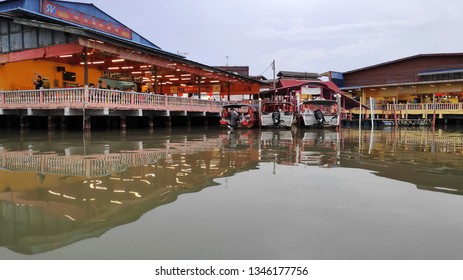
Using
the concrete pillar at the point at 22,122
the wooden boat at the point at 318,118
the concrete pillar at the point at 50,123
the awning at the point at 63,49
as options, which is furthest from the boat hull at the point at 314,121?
the concrete pillar at the point at 22,122

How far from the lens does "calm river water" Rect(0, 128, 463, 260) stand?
3.09 metres

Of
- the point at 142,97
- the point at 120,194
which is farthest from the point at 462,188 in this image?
the point at 142,97

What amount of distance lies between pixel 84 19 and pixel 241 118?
14.7 meters

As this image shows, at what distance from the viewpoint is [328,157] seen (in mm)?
8945

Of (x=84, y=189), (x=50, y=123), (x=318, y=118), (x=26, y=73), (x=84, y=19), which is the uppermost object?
(x=84, y=19)

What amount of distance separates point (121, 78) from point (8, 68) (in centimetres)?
896

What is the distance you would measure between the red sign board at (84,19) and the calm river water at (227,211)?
19930 mm

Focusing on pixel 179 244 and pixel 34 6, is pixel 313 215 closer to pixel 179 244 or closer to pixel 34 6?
pixel 179 244

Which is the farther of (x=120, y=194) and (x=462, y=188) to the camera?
(x=462, y=188)

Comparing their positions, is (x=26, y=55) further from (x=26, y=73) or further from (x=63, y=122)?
(x=63, y=122)

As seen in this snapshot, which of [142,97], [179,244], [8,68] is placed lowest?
[179,244]

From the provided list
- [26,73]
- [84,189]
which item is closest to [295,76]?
[26,73]

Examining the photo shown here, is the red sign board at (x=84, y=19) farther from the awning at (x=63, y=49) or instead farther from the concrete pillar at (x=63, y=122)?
the concrete pillar at (x=63, y=122)

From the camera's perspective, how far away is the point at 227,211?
414 centimetres
